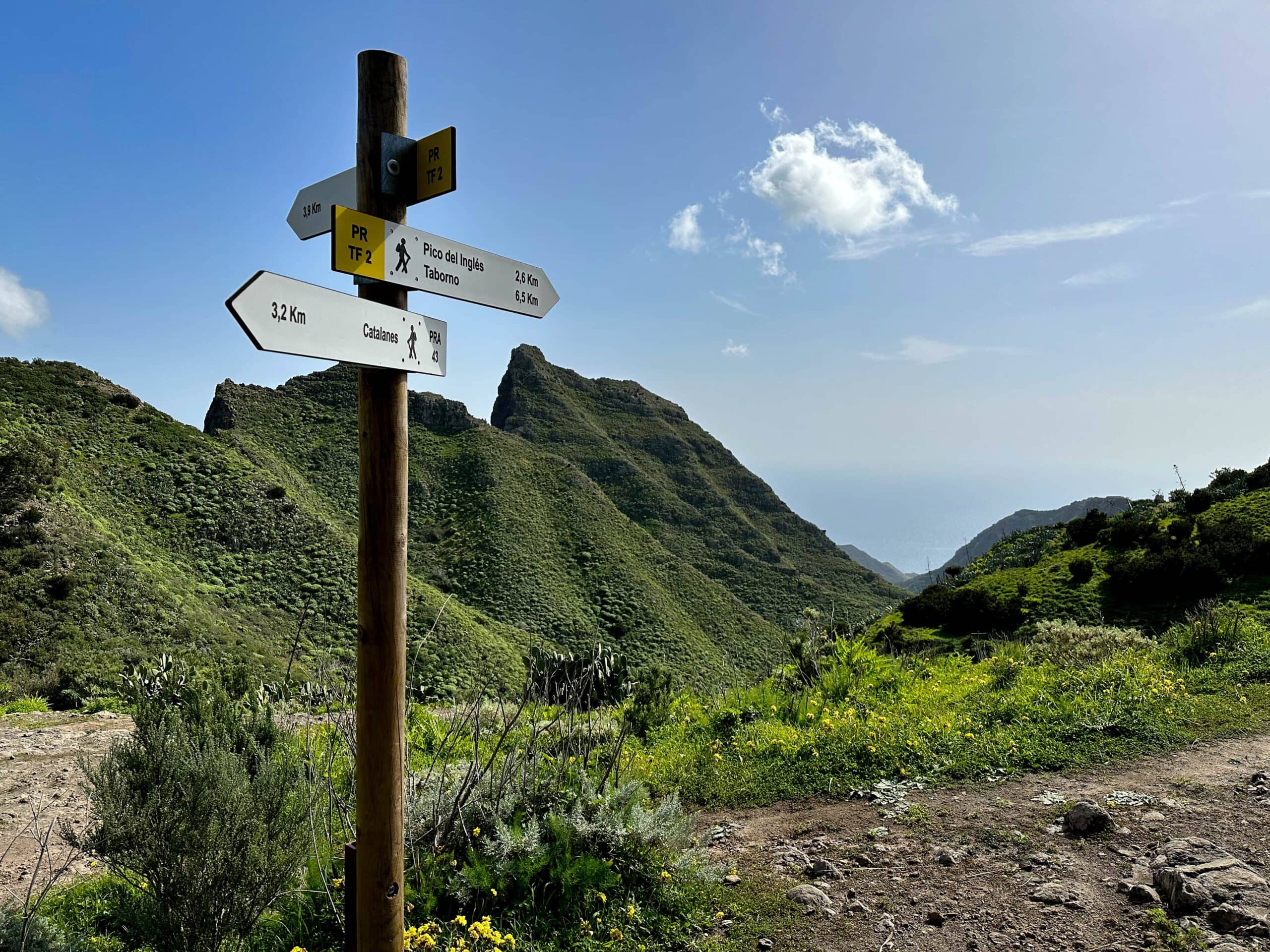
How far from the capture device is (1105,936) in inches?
123

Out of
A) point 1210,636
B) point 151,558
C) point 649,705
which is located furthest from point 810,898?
point 151,558

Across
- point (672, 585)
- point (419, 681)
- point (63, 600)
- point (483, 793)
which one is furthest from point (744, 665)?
point (483, 793)

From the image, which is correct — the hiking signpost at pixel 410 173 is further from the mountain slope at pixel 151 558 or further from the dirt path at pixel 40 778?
the mountain slope at pixel 151 558

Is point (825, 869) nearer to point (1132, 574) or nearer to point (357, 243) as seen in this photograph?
point (357, 243)

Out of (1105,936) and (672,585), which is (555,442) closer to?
(672,585)

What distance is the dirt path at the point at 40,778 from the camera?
469cm

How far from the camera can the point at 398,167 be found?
8.36 feet

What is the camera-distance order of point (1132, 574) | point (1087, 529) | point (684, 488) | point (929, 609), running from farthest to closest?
point (684, 488) → point (1087, 529) → point (929, 609) → point (1132, 574)

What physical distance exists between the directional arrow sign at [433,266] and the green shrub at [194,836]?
2391 millimetres

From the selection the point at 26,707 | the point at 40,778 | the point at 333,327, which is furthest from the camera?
the point at 26,707

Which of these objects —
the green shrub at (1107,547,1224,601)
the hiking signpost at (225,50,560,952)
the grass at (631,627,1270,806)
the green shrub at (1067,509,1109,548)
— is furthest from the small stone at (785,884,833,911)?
the green shrub at (1067,509,1109,548)

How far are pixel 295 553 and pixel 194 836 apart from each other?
91.2 ft

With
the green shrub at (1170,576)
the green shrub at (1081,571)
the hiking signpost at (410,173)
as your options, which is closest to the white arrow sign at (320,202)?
the hiking signpost at (410,173)

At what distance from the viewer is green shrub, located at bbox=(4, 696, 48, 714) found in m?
9.96
